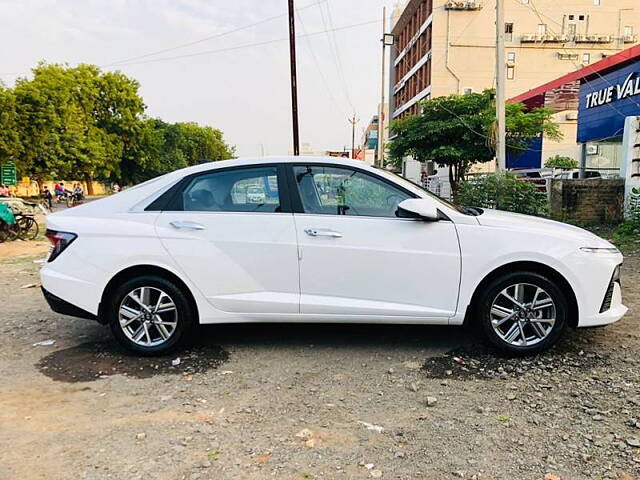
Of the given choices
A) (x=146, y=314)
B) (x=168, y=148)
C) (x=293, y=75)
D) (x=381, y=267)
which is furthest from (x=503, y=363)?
(x=168, y=148)

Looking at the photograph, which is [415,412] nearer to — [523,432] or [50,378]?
[523,432]

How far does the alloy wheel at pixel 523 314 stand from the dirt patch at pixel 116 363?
2238 millimetres

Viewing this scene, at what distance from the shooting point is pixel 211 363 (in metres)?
4.07

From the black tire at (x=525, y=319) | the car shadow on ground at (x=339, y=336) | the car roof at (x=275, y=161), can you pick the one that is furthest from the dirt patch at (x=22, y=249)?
the black tire at (x=525, y=319)

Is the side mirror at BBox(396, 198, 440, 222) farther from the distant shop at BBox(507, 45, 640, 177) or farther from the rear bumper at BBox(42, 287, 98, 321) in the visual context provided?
the distant shop at BBox(507, 45, 640, 177)

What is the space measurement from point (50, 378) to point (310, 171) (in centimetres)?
258

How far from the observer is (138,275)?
4.12 metres

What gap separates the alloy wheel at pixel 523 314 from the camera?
3934 millimetres

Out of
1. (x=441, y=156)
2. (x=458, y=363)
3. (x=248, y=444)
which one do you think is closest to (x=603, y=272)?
(x=458, y=363)

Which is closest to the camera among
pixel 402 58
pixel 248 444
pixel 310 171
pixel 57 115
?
pixel 248 444

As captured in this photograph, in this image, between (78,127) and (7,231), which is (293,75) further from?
(78,127)

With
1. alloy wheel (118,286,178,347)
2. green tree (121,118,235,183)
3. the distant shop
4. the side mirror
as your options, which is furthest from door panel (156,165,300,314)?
green tree (121,118,235,183)

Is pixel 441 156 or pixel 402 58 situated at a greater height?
pixel 402 58

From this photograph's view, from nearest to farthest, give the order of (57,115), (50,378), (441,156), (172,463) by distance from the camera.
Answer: (172,463) < (50,378) < (441,156) < (57,115)
